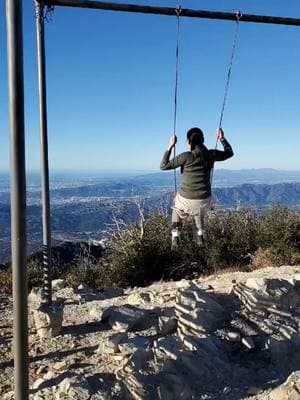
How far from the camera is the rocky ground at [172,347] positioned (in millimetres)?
4668

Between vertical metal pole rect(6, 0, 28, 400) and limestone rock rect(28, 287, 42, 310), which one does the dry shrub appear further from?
vertical metal pole rect(6, 0, 28, 400)

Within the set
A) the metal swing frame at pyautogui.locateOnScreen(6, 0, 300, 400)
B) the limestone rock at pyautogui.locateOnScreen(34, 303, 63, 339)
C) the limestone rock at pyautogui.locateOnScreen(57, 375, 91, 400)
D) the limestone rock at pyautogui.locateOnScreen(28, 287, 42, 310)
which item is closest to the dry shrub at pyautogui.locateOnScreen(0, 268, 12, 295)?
the limestone rock at pyautogui.locateOnScreen(28, 287, 42, 310)

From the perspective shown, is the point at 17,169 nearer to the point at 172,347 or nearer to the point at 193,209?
the point at 172,347

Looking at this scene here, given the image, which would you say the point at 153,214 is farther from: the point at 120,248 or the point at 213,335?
the point at 213,335

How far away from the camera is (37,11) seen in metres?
6.09

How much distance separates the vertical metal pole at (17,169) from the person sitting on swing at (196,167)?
13.3 feet

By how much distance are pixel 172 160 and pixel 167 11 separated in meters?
2.02

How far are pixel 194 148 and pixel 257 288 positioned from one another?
2.14 meters

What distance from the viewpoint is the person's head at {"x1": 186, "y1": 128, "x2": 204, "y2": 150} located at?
7438 millimetres

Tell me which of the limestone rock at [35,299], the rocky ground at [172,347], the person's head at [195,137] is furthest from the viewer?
the person's head at [195,137]

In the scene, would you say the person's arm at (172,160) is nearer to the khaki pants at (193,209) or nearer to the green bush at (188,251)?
the khaki pants at (193,209)

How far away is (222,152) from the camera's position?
7.53 meters

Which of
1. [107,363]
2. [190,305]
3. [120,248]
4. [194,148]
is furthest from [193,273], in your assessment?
[107,363]

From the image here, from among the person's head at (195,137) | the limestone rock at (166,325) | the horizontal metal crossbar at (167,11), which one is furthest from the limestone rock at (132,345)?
the horizontal metal crossbar at (167,11)
